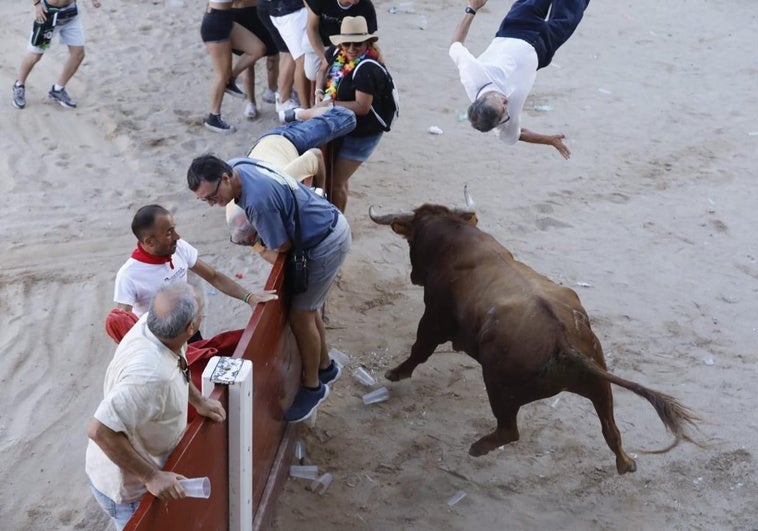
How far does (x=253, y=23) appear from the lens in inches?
332

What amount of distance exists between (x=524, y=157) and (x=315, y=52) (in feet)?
8.37

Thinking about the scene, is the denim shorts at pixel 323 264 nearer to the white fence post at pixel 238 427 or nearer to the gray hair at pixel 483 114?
the white fence post at pixel 238 427

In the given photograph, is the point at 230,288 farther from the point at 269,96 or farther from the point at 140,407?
the point at 269,96

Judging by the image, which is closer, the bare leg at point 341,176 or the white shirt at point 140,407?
the white shirt at point 140,407

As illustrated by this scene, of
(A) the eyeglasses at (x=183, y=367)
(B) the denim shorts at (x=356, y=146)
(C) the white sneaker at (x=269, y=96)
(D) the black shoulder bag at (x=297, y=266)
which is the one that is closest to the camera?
(A) the eyeglasses at (x=183, y=367)

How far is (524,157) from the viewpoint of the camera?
901 cm

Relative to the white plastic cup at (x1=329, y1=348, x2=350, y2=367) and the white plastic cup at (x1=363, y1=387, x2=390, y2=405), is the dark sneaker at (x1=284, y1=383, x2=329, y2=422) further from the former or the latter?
the white plastic cup at (x1=329, y1=348, x2=350, y2=367)

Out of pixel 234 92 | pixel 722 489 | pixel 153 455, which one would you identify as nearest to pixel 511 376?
pixel 722 489

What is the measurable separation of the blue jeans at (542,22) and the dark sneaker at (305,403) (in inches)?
106

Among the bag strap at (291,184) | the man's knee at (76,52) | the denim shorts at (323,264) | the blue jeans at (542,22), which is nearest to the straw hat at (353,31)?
the blue jeans at (542,22)

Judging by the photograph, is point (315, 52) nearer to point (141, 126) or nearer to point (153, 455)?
point (141, 126)

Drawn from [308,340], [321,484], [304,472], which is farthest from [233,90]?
[321,484]

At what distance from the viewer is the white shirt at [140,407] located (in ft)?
10.1

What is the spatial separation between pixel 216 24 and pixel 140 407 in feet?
18.8
